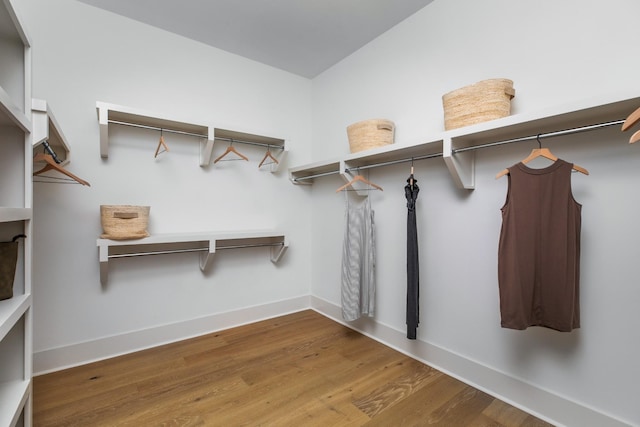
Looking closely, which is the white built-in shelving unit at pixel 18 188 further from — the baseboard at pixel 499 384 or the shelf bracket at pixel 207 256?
the baseboard at pixel 499 384

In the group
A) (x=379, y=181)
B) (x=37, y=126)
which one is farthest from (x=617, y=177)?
(x=37, y=126)

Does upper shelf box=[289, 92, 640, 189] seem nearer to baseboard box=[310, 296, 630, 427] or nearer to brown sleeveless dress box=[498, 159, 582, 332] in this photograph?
brown sleeveless dress box=[498, 159, 582, 332]

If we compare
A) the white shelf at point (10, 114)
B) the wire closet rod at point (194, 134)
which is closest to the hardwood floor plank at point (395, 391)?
the white shelf at point (10, 114)

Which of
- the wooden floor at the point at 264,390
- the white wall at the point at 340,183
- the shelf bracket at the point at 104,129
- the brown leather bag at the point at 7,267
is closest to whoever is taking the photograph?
the brown leather bag at the point at 7,267

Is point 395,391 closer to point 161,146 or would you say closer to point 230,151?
point 230,151

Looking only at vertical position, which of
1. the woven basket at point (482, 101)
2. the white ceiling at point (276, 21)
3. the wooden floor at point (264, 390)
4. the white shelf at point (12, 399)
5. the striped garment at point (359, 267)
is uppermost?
the white ceiling at point (276, 21)

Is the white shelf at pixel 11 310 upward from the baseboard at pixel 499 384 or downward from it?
upward

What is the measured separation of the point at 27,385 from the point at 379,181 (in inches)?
88.0

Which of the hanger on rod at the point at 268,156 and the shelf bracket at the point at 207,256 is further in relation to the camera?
the hanger on rod at the point at 268,156

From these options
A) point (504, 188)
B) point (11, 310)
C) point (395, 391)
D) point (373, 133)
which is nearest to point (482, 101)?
point (504, 188)

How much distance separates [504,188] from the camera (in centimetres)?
165

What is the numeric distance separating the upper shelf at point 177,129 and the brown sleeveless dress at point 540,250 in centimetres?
190

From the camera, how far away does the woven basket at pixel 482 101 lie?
4.87 ft

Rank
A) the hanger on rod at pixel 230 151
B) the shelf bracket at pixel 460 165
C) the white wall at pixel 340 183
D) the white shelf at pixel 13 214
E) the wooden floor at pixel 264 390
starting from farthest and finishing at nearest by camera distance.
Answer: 1. the hanger on rod at pixel 230 151
2. the shelf bracket at pixel 460 165
3. the wooden floor at pixel 264 390
4. the white wall at pixel 340 183
5. the white shelf at pixel 13 214
